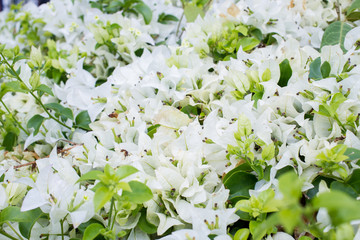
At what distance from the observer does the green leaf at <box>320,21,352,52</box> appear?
1040mm

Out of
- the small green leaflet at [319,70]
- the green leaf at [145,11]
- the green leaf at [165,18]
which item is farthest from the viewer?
the green leaf at [165,18]

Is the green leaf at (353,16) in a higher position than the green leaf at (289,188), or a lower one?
lower

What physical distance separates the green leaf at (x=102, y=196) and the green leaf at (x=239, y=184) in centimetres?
28

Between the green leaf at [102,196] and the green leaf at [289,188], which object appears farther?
the green leaf at [102,196]

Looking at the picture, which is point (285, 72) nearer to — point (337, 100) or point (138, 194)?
point (337, 100)

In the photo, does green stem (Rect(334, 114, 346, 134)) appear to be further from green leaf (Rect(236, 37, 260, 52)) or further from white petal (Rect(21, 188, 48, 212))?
white petal (Rect(21, 188, 48, 212))

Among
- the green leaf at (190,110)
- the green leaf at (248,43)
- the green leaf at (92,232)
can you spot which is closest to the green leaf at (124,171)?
the green leaf at (92,232)

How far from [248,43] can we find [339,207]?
85 centimetres

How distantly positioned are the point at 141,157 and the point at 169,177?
0.33 feet

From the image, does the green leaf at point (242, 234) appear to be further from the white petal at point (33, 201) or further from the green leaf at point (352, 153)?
the white petal at point (33, 201)

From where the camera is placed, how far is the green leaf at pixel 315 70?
2.77 feet

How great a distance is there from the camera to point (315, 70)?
2.81ft

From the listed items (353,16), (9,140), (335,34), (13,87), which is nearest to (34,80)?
(13,87)

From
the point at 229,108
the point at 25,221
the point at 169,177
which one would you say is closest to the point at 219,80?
the point at 229,108
